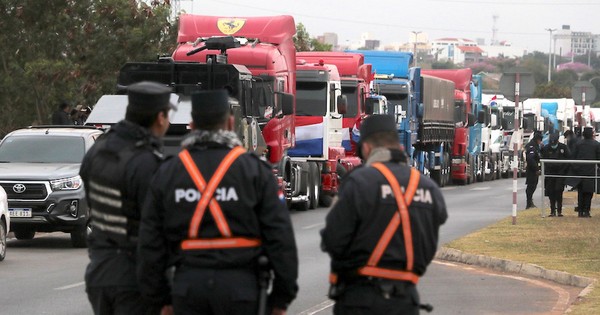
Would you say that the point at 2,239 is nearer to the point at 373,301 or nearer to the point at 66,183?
the point at 66,183

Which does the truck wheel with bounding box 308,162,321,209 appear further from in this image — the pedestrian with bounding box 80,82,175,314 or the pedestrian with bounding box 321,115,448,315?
the pedestrian with bounding box 321,115,448,315

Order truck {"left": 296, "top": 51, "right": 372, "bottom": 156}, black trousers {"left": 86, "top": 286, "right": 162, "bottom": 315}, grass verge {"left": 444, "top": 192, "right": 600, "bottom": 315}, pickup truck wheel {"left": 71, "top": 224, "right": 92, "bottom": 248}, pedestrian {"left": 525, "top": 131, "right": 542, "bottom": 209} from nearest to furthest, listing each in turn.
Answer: black trousers {"left": 86, "top": 286, "right": 162, "bottom": 315} → grass verge {"left": 444, "top": 192, "right": 600, "bottom": 315} → pickup truck wheel {"left": 71, "top": 224, "right": 92, "bottom": 248} → pedestrian {"left": 525, "top": 131, "right": 542, "bottom": 209} → truck {"left": 296, "top": 51, "right": 372, "bottom": 156}

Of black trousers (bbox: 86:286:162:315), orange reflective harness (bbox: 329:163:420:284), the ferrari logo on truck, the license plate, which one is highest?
the ferrari logo on truck

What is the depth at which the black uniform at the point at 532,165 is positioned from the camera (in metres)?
33.8

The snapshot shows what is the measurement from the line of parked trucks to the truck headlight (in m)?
1.54

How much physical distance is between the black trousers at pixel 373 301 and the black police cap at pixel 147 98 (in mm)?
1381

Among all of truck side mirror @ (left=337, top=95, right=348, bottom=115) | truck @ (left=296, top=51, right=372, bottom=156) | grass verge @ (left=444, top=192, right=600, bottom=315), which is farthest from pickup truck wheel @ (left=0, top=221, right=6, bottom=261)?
truck @ (left=296, top=51, right=372, bottom=156)

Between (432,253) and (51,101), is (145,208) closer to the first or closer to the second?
(432,253)

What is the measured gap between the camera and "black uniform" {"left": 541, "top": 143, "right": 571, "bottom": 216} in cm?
3022

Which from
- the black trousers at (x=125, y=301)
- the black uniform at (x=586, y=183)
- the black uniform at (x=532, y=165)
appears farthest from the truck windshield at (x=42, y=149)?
the black trousers at (x=125, y=301)

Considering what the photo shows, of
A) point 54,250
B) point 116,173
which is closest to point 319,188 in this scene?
point 54,250

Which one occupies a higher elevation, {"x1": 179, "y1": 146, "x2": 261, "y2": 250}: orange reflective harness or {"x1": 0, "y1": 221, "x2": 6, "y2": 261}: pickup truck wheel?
{"x1": 179, "y1": 146, "x2": 261, "y2": 250}: orange reflective harness

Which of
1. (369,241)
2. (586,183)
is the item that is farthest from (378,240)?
(586,183)

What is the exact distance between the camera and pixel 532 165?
34.2 meters
